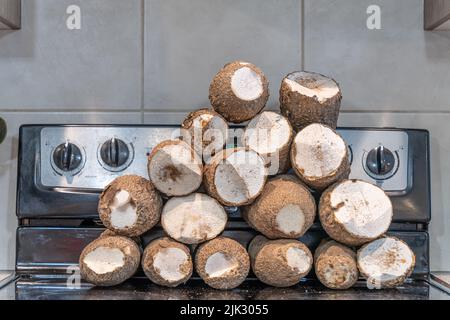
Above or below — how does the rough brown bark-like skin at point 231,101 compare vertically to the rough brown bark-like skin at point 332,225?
above

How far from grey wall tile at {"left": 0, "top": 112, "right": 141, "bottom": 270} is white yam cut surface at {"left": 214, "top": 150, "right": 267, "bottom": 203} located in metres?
0.35

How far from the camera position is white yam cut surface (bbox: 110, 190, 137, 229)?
664mm

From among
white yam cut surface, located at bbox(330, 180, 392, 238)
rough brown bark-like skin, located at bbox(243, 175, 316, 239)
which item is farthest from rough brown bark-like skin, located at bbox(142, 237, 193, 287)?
white yam cut surface, located at bbox(330, 180, 392, 238)

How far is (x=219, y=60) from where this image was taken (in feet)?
3.13

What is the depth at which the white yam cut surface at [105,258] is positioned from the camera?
2.16ft

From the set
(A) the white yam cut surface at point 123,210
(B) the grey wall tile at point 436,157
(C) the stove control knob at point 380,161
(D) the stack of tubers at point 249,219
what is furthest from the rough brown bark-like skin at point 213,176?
(B) the grey wall tile at point 436,157

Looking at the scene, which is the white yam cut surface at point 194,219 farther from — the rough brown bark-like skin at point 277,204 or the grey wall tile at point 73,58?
the grey wall tile at point 73,58

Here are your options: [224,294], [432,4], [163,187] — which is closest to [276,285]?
[224,294]

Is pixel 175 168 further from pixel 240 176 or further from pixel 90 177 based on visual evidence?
pixel 90 177

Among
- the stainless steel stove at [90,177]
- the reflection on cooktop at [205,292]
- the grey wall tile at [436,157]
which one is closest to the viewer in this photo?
the reflection on cooktop at [205,292]

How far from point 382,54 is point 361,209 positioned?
41 cm

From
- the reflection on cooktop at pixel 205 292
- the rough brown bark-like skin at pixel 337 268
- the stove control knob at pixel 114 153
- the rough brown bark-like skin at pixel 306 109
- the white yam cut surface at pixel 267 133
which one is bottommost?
the reflection on cooktop at pixel 205 292

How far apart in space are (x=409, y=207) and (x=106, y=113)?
22.4 inches

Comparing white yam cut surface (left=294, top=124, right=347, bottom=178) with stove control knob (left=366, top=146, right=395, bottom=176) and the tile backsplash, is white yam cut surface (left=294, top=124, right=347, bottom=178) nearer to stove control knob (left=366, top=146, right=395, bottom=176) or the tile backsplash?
stove control knob (left=366, top=146, right=395, bottom=176)
